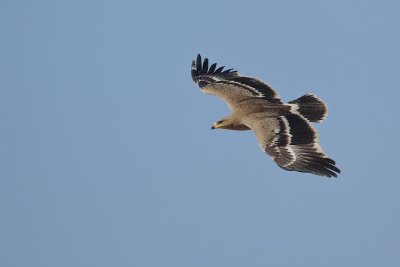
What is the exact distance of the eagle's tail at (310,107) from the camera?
2298 centimetres

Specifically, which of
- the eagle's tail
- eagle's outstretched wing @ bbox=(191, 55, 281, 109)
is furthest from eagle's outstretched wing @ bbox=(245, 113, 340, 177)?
eagle's outstretched wing @ bbox=(191, 55, 281, 109)

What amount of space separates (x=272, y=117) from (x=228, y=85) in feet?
9.79

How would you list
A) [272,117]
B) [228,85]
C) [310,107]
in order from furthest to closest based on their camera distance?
[228,85], [310,107], [272,117]

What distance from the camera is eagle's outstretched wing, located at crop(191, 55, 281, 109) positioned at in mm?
24011

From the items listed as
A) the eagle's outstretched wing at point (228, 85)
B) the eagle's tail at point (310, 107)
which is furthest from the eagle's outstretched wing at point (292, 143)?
the eagle's outstretched wing at point (228, 85)

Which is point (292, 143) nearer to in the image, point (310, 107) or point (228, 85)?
point (310, 107)

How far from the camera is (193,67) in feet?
87.9

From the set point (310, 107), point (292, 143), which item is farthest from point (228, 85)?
point (292, 143)

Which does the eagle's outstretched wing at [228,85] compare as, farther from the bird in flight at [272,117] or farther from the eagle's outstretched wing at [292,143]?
the eagle's outstretched wing at [292,143]

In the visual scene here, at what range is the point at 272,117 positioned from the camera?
2231cm

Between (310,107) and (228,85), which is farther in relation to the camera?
(228,85)

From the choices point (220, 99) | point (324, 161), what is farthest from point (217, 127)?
point (324, 161)

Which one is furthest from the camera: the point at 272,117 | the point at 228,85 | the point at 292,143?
the point at 228,85

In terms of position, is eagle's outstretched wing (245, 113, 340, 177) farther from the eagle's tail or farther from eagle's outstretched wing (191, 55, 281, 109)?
eagle's outstretched wing (191, 55, 281, 109)
